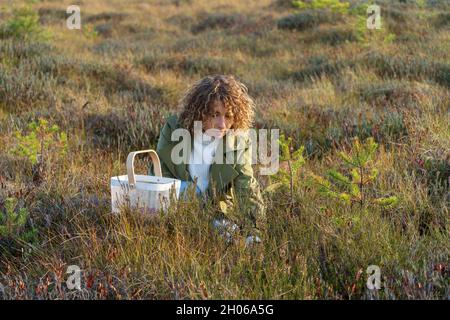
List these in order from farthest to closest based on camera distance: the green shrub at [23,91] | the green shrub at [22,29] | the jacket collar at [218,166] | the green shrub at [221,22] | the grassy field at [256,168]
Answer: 1. the green shrub at [221,22]
2. the green shrub at [22,29]
3. the green shrub at [23,91]
4. the jacket collar at [218,166]
5. the grassy field at [256,168]

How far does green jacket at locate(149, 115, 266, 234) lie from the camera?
305 centimetres

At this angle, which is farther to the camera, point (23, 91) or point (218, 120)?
point (23, 91)

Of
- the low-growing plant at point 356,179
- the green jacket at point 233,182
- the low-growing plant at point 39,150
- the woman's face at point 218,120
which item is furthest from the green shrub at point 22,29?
the low-growing plant at point 356,179

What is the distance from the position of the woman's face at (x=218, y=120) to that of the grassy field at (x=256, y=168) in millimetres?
417

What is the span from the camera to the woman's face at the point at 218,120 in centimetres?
348

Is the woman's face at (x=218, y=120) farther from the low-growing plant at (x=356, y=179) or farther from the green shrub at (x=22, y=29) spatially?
the green shrub at (x=22, y=29)

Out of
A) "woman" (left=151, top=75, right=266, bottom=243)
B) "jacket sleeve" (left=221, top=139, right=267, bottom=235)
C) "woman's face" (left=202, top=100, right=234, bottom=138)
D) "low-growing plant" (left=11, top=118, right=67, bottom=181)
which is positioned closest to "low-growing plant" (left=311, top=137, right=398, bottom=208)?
"jacket sleeve" (left=221, top=139, right=267, bottom=235)

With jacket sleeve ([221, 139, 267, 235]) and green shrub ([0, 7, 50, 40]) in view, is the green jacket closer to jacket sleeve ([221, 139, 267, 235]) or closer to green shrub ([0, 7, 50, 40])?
jacket sleeve ([221, 139, 267, 235])

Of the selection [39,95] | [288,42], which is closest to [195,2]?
[288,42]

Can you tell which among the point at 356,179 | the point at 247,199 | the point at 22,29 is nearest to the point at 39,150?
the point at 247,199

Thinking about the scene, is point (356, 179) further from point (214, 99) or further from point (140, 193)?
point (140, 193)

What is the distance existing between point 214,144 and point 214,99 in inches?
9.8

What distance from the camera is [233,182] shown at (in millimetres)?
3453
